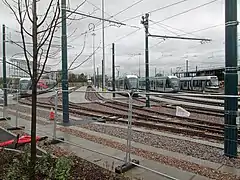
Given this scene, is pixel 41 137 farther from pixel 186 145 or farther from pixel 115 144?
pixel 186 145

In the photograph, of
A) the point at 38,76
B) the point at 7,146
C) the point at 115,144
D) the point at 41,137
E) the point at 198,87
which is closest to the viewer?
the point at 38,76

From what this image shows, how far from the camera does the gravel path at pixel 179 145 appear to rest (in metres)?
6.62

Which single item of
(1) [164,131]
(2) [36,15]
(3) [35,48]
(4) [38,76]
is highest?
(2) [36,15]

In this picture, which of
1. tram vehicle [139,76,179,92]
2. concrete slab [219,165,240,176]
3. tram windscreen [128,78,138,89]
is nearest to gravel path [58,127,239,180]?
concrete slab [219,165,240,176]

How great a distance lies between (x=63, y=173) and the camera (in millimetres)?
4434

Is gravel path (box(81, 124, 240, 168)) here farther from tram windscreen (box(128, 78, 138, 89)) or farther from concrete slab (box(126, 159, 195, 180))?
tram windscreen (box(128, 78, 138, 89))

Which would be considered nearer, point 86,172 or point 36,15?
point 36,15

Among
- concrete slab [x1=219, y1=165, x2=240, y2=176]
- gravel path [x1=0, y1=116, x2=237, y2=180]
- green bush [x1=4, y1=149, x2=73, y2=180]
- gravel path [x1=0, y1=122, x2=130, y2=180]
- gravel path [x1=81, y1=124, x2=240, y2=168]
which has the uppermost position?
green bush [x1=4, y1=149, x2=73, y2=180]

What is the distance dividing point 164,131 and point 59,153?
16.9 feet

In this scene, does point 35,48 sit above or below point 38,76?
above

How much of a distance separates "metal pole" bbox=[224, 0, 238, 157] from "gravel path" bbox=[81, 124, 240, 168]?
37 centimetres

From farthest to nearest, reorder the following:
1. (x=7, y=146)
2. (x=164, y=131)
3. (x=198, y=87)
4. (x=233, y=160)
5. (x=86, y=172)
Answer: (x=198, y=87) → (x=164, y=131) → (x=7, y=146) → (x=233, y=160) → (x=86, y=172)

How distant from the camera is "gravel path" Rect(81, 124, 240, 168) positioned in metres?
6.62

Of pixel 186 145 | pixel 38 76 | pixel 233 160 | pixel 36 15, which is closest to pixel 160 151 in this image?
pixel 186 145
